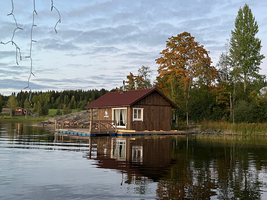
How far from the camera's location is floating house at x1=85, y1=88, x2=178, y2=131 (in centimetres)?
3106

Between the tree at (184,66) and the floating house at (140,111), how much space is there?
24.7 feet

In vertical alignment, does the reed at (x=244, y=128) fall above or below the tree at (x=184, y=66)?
below

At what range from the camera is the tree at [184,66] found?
41656mm

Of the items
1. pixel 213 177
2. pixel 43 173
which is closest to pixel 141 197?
pixel 213 177

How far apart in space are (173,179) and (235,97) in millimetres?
33099

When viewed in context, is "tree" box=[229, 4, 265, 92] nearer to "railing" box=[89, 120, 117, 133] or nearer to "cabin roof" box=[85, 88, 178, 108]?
"cabin roof" box=[85, 88, 178, 108]

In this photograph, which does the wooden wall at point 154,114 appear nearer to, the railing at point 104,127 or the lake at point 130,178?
the railing at point 104,127

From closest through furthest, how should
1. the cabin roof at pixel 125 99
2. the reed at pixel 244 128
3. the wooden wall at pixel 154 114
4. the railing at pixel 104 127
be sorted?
1. the railing at pixel 104 127
2. the cabin roof at pixel 125 99
3. the wooden wall at pixel 154 114
4. the reed at pixel 244 128

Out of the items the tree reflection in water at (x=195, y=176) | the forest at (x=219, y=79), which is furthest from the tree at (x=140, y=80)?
the tree reflection in water at (x=195, y=176)

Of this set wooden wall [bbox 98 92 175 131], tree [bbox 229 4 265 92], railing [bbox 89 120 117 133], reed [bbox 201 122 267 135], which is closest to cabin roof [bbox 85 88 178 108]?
wooden wall [bbox 98 92 175 131]

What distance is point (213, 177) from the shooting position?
9.38 m

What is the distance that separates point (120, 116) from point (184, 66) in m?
17.5

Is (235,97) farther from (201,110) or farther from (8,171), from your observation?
(8,171)

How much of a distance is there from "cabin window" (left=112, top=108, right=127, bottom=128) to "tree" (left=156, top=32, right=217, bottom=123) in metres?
10.2
